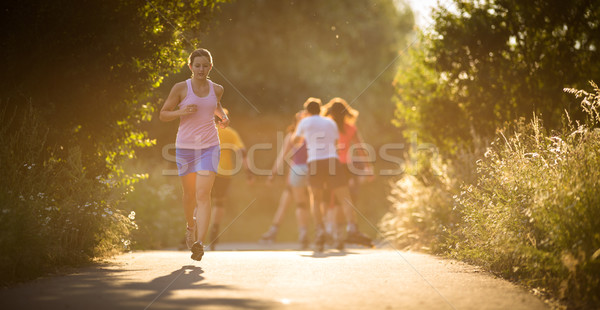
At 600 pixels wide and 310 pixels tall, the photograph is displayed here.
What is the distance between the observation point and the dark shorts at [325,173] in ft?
38.1

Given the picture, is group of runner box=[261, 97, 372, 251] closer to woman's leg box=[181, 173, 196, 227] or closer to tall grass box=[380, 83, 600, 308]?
woman's leg box=[181, 173, 196, 227]

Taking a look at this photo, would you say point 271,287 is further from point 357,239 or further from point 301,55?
point 301,55

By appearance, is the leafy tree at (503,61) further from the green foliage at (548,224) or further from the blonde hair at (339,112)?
the green foliage at (548,224)

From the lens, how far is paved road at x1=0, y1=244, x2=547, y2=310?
548 centimetres

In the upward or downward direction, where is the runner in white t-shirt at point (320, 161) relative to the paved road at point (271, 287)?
upward

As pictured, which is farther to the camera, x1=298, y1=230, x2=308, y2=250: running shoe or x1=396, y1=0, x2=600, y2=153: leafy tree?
x1=298, y1=230, x2=308, y2=250: running shoe

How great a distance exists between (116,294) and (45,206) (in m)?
2.16

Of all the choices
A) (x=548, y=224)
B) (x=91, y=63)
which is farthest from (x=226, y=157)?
(x=548, y=224)

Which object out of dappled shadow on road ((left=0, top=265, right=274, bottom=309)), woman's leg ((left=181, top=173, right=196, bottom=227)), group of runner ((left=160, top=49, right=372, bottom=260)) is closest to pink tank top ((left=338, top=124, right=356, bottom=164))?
group of runner ((left=160, top=49, right=372, bottom=260))

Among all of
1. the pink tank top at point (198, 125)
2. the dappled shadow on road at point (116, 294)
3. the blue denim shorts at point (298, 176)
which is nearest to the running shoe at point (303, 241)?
the blue denim shorts at point (298, 176)

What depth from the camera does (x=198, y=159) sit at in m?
8.65

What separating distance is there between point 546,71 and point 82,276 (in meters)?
7.78

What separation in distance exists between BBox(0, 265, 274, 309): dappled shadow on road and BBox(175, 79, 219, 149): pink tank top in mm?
1955

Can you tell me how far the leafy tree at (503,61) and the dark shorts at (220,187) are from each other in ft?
12.0
